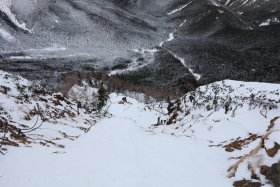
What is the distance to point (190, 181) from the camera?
9773mm

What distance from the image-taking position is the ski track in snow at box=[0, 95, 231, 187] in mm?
9781

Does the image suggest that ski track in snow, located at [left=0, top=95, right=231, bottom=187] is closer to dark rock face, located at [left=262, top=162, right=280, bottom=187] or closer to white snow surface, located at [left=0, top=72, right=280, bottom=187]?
white snow surface, located at [left=0, top=72, right=280, bottom=187]

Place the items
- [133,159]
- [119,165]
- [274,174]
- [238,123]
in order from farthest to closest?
[238,123] → [133,159] → [119,165] → [274,174]

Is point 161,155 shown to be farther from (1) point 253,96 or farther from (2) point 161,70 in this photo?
(2) point 161,70

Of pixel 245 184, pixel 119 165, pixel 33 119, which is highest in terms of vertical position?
pixel 33 119

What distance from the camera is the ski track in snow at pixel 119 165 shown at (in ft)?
32.1

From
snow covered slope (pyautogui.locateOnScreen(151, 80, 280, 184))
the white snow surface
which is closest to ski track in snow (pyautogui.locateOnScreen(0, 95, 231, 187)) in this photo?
the white snow surface

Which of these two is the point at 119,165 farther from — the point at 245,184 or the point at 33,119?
the point at 33,119

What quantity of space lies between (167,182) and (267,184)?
239cm

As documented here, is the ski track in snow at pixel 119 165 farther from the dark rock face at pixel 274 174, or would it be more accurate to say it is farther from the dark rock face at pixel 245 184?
the dark rock face at pixel 274 174

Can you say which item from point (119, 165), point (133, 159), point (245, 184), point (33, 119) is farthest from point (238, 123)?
point (33, 119)

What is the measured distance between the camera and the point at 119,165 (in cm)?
1101

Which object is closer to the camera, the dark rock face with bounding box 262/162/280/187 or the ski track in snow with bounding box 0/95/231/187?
the dark rock face with bounding box 262/162/280/187

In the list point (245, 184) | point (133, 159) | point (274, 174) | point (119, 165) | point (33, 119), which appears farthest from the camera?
point (33, 119)
